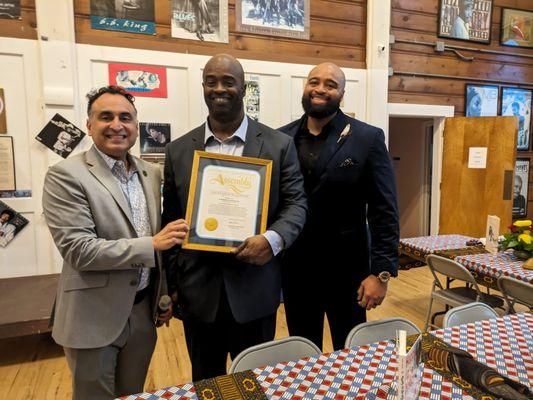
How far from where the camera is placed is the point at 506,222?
4.95m

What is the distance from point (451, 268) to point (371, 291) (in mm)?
1453

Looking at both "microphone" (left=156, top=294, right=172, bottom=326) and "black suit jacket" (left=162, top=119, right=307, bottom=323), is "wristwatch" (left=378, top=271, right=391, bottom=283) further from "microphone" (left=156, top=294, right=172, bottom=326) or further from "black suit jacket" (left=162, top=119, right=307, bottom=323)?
"microphone" (left=156, top=294, right=172, bottom=326)

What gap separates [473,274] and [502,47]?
4165 mm

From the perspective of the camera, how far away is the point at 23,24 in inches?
131

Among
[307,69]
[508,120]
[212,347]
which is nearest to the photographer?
[212,347]

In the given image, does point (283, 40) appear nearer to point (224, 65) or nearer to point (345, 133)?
point (345, 133)

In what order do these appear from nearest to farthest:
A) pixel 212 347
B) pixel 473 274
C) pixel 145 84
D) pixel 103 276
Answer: pixel 103 276, pixel 212 347, pixel 473 274, pixel 145 84

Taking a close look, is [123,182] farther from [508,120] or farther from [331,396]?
[508,120]

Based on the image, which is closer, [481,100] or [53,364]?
[53,364]

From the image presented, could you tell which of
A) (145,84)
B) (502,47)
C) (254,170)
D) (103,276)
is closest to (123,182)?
(103,276)

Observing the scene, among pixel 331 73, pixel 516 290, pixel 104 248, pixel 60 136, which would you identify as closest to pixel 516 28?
pixel 516 290

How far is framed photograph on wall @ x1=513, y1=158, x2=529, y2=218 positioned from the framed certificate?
566 cm

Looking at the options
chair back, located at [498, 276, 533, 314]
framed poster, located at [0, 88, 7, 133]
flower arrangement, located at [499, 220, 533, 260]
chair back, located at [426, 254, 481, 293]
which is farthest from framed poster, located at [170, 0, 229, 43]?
chair back, located at [498, 276, 533, 314]

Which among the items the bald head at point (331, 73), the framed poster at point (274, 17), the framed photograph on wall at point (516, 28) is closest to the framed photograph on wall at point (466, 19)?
the framed photograph on wall at point (516, 28)
